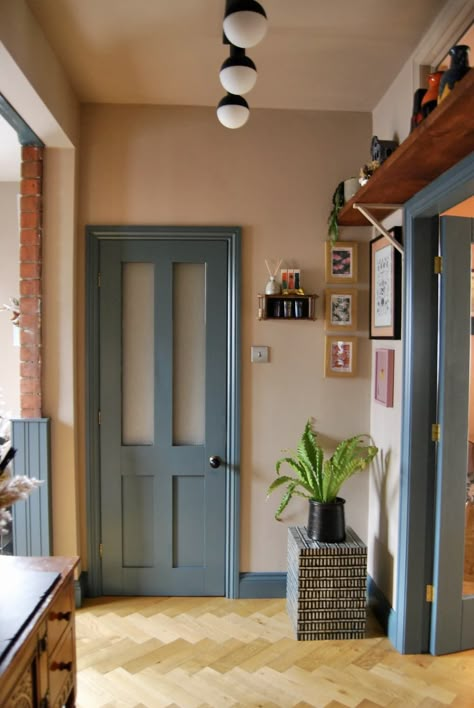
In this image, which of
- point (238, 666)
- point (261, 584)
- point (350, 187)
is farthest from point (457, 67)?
point (261, 584)

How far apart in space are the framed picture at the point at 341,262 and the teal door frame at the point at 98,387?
0.51 m

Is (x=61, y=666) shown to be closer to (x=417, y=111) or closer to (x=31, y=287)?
(x=31, y=287)

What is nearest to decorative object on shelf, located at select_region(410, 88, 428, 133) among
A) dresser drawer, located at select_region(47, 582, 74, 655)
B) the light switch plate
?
the light switch plate

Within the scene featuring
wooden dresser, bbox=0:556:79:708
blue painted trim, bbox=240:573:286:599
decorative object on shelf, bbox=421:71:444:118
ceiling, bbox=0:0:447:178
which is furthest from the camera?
blue painted trim, bbox=240:573:286:599

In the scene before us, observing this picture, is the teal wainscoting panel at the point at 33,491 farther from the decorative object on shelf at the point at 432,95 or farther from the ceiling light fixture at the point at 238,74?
the decorative object on shelf at the point at 432,95

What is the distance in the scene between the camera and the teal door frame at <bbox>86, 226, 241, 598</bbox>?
264 cm

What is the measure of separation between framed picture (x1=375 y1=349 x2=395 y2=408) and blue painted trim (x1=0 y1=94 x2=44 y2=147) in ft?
6.92

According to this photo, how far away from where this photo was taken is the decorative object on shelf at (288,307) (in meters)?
2.61

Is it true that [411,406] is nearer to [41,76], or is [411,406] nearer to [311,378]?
[311,378]

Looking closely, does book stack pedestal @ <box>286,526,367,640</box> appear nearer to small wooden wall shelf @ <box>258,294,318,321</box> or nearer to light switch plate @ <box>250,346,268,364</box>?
light switch plate @ <box>250,346,268,364</box>

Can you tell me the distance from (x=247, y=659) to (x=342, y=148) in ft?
8.84

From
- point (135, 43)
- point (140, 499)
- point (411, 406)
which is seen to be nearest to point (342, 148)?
point (135, 43)

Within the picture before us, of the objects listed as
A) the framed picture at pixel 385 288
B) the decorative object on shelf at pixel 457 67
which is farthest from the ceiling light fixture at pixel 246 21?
the framed picture at pixel 385 288

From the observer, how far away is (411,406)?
2.22m
